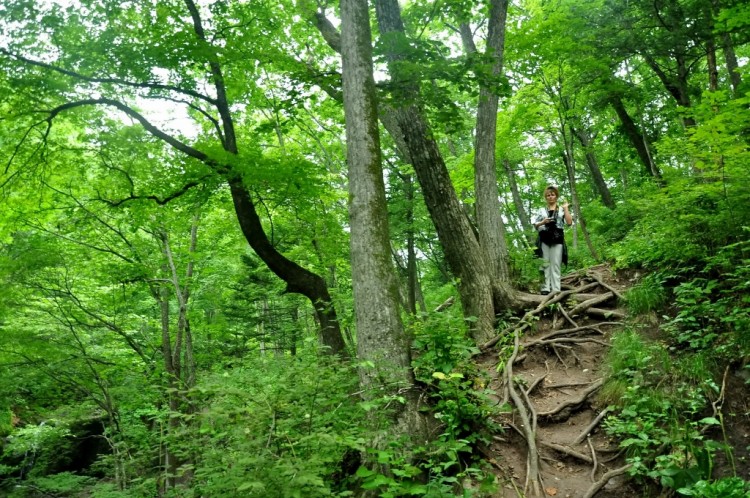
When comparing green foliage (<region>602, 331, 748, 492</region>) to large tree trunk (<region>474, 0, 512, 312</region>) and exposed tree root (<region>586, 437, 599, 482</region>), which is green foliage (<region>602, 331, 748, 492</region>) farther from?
large tree trunk (<region>474, 0, 512, 312</region>)

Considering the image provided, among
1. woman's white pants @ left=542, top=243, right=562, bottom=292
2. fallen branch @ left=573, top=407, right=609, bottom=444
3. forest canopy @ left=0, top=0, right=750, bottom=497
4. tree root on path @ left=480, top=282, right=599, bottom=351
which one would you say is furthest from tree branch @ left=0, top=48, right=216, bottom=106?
fallen branch @ left=573, top=407, right=609, bottom=444

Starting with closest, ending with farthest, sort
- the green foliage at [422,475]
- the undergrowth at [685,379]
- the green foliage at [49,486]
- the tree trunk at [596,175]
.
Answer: the green foliage at [422,475] < the undergrowth at [685,379] < the green foliage at [49,486] < the tree trunk at [596,175]

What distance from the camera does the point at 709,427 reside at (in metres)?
3.58

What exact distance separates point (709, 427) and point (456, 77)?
4300 millimetres

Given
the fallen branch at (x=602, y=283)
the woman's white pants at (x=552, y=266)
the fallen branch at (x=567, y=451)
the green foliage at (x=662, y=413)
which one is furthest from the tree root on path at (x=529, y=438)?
the woman's white pants at (x=552, y=266)

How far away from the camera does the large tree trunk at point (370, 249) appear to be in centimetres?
404

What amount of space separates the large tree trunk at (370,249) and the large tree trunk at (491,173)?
3.47m

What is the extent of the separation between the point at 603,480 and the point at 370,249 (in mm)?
2808

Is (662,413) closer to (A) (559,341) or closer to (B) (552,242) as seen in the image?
(A) (559,341)

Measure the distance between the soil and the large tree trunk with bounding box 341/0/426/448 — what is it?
1034mm

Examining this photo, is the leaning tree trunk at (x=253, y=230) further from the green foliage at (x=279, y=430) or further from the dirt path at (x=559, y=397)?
the green foliage at (x=279, y=430)

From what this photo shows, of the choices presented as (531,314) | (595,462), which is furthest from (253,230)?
(595,462)

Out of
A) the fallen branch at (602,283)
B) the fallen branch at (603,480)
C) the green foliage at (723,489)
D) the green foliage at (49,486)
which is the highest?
the fallen branch at (602,283)

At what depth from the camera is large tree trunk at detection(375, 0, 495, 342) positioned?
20.7 feet
